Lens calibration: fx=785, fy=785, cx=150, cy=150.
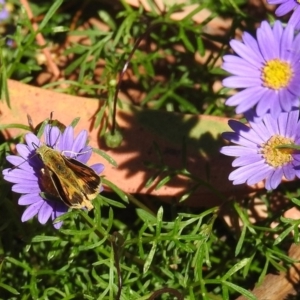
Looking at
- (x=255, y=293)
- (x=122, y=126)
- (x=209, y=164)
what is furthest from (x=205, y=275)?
(x=122, y=126)

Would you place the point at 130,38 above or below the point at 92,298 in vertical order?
above

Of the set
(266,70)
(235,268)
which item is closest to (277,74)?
(266,70)

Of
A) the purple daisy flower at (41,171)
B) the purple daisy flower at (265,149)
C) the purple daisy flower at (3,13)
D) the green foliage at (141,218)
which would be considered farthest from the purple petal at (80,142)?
the purple daisy flower at (3,13)

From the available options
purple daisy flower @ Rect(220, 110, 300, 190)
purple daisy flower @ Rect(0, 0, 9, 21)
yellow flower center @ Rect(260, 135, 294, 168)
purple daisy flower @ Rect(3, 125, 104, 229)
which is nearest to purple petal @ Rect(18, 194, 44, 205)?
purple daisy flower @ Rect(3, 125, 104, 229)

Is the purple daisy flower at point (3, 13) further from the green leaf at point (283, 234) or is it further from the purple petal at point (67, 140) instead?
the green leaf at point (283, 234)

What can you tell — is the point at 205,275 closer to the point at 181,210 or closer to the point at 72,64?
→ the point at 181,210

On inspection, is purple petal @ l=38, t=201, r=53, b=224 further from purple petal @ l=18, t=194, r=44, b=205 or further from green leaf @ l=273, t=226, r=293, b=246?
green leaf @ l=273, t=226, r=293, b=246

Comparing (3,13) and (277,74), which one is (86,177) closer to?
(277,74)
